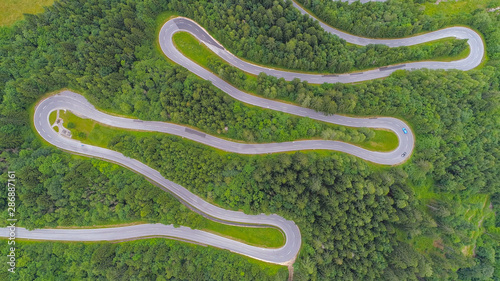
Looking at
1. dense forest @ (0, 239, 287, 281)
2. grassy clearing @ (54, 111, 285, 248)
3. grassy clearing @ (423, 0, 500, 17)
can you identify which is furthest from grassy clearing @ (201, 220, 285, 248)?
grassy clearing @ (423, 0, 500, 17)

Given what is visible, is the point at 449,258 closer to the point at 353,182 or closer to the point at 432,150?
the point at 432,150

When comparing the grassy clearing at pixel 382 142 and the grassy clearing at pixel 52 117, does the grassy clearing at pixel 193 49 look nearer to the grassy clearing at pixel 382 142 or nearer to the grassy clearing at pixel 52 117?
the grassy clearing at pixel 382 142

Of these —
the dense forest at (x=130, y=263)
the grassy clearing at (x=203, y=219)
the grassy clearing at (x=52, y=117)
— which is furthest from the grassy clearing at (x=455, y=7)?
the grassy clearing at (x=52, y=117)

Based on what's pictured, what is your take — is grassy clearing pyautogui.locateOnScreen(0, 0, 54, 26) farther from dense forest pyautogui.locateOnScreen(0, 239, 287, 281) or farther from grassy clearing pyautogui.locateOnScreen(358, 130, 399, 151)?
Result: grassy clearing pyautogui.locateOnScreen(358, 130, 399, 151)

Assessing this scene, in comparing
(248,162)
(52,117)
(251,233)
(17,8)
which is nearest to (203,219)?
(251,233)

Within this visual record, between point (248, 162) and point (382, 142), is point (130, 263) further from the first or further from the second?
point (382, 142)

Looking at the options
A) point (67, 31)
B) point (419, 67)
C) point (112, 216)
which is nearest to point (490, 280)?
point (419, 67)
